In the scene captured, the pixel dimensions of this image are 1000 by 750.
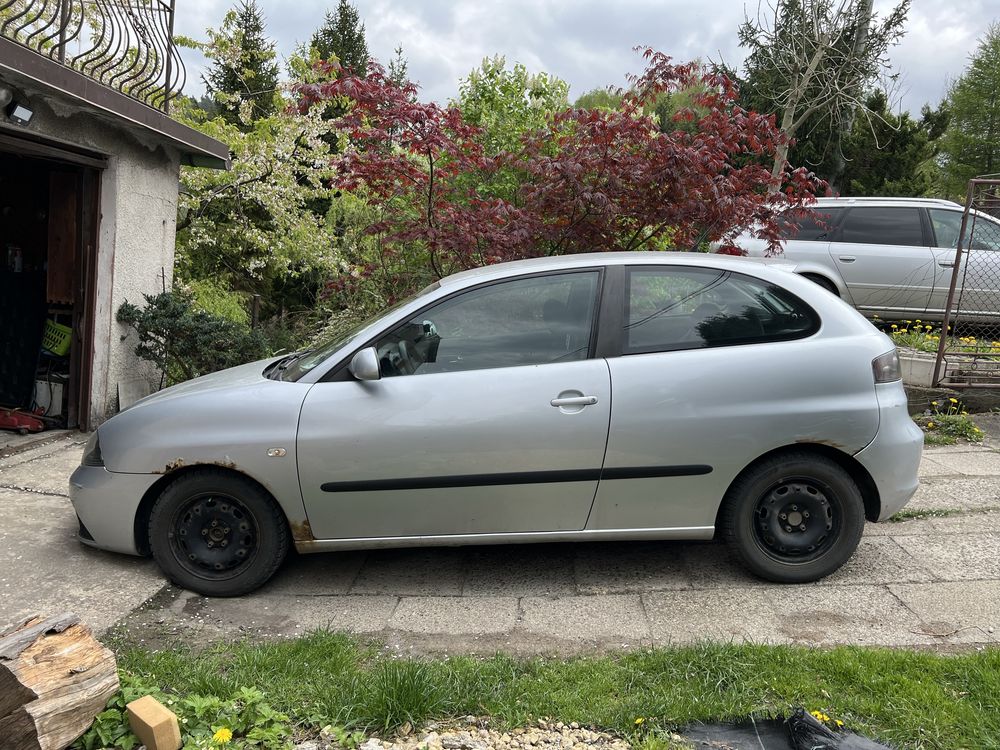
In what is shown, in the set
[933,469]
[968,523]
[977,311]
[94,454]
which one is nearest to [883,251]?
[977,311]

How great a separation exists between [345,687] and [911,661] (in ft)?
7.04

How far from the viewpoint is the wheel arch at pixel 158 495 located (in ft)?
12.0

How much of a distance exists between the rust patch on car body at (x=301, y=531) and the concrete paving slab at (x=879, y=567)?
2.53 meters

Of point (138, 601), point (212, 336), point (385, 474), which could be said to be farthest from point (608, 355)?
point (212, 336)

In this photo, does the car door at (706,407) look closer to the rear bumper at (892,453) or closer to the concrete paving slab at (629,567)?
the rear bumper at (892,453)

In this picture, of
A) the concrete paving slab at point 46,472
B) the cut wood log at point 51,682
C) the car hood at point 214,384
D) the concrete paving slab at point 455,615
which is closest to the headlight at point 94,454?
the car hood at point 214,384

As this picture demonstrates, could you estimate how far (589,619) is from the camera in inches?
137

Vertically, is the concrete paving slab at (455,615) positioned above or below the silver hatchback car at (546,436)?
below

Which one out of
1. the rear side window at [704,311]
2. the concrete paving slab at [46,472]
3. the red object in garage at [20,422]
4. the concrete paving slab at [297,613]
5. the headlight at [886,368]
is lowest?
the concrete paving slab at [297,613]

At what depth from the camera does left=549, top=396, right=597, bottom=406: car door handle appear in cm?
355

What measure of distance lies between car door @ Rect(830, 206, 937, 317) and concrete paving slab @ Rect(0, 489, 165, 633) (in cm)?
794

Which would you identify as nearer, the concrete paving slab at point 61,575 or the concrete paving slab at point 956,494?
the concrete paving slab at point 61,575

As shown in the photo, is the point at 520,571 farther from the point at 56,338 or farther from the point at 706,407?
the point at 56,338

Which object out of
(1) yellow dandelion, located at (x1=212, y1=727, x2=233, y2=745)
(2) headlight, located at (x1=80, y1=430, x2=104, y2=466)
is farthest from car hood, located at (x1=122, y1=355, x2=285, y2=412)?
(1) yellow dandelion, located at (x1=212, y1=727, x2=233, y2=745)
